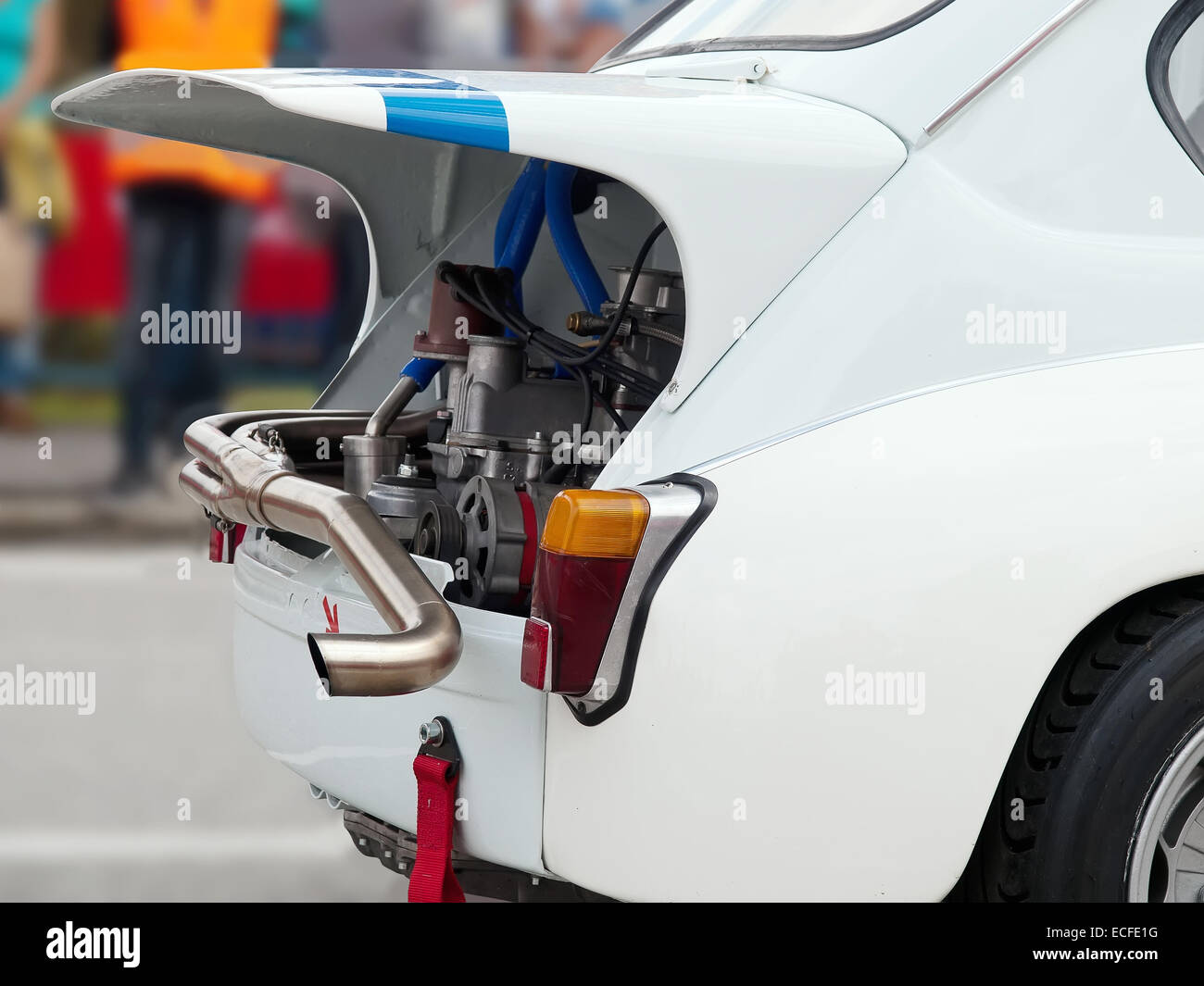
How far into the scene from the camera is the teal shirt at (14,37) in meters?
8.64

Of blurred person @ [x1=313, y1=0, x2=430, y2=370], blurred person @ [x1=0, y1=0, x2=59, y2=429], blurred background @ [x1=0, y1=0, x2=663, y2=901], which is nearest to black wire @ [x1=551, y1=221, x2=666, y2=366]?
blurred background @ [x1=0, y1=0, x2=663, y2=901]

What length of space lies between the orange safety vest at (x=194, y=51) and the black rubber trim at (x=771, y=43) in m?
5.77

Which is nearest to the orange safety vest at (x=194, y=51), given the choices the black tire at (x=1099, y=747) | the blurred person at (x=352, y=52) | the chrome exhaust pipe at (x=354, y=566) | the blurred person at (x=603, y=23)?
the blurred person at (x=352, y=52)

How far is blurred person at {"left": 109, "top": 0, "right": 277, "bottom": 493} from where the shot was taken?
8.32m

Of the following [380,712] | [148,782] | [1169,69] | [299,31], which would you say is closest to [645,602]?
[380,712]

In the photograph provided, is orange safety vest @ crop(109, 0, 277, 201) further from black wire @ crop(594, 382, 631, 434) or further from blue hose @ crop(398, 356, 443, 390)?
black wire @ crop(594, 382, 631, 434)

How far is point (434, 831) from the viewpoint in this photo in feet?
6.45

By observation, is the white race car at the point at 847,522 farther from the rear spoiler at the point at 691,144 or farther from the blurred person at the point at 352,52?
the blurred person at the point at 352,52

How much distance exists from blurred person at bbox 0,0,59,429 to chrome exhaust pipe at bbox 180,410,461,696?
7069 mm

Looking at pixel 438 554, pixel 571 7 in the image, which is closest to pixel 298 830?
pixel 438 554

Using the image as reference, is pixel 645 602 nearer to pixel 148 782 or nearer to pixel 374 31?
pixel 148 782

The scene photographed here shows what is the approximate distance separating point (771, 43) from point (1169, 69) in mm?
607

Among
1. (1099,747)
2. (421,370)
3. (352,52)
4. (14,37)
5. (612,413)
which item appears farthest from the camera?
(14,37)

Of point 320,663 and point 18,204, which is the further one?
point 18,204
